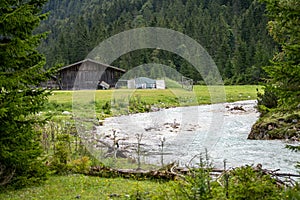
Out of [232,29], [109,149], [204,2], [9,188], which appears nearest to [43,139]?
[109,149]

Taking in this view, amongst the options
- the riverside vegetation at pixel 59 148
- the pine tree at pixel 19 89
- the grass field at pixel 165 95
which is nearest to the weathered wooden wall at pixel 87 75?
the grass field at pixel 165 95

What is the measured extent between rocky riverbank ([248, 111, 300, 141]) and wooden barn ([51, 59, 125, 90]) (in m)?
30.8

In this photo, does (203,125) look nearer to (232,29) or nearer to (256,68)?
(256,68)

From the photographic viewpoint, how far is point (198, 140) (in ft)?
60.7

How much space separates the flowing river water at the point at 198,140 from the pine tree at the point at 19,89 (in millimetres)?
5084

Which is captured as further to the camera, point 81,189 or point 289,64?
point 81,189

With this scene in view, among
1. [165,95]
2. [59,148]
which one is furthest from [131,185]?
[165,95]

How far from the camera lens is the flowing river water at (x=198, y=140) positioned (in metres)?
13.4

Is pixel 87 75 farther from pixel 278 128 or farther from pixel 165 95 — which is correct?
pixel 278 128

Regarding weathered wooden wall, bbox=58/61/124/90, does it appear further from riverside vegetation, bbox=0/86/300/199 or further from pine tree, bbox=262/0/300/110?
pine tree, bbox=262/0/300/110

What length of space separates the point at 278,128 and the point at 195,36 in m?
73.9

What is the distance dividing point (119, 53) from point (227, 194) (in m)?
62.0

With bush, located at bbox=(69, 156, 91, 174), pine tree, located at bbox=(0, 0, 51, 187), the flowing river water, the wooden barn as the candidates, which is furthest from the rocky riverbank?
the wooden barn

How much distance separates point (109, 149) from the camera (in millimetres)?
14688
